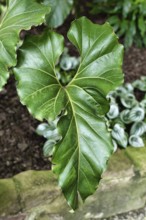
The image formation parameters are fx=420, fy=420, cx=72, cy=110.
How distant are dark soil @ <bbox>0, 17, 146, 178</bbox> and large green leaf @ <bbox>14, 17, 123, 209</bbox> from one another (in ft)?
1.82

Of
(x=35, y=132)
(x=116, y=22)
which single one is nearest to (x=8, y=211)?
(x=35, y=132)

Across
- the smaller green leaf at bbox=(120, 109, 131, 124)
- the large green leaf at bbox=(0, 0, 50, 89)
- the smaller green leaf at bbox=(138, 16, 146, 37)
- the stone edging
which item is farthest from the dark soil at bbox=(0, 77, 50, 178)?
the smaller green leaf at bbox=(138, 16, 146, 37)

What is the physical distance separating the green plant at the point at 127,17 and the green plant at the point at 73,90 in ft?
3.46

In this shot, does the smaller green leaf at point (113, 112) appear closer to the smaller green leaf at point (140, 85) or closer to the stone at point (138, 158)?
the stone at point (138, 158)

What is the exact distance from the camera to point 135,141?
2.08 meters

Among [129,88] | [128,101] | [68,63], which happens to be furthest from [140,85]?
[68,63]

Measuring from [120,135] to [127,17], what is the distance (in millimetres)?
909

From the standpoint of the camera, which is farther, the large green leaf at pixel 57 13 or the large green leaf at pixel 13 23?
the large green leaf at pixel 57 13

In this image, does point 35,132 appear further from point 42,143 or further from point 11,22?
point 11,22

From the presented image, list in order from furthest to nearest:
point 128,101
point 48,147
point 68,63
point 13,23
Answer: point 68,63, point 128,101, point 48,147, point 13,23

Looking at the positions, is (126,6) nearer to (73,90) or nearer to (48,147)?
(48,147)

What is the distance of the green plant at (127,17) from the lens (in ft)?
8.16

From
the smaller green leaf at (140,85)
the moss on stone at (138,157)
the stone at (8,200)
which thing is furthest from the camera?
the smaller green leaf at (140,85)

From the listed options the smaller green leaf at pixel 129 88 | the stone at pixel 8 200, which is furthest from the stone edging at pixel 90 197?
the smaller green leaf at pixel 129 88
